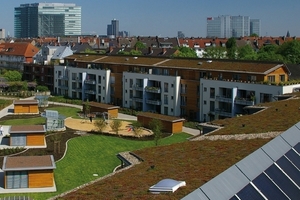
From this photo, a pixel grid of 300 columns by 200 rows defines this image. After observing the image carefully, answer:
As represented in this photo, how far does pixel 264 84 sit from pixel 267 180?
33558 millimetres

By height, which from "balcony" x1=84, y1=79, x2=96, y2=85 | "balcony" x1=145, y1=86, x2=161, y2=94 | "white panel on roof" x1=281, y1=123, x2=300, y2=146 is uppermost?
"white panel on roof" x1=281, y1=123, x2=300, y2=146

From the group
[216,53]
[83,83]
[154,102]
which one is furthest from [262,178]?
[216,53]

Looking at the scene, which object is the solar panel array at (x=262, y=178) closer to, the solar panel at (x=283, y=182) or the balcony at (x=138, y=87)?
the solar panel at (x=283, y=182)

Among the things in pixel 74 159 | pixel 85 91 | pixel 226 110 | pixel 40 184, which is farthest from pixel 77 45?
pixel 40 184

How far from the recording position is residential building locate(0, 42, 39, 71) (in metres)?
88.8

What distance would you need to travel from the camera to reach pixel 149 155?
17.9m

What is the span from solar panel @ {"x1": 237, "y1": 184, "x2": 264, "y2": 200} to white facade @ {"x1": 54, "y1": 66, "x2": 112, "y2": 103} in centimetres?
5153

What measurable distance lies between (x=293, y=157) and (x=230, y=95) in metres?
34.0

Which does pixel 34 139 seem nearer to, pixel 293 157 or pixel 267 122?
pixel 267 122

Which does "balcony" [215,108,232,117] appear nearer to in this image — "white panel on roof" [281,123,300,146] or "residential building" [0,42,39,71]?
"white panel on roof" [281,123,300,146]

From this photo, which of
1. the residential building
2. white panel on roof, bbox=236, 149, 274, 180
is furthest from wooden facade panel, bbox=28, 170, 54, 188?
the residential building

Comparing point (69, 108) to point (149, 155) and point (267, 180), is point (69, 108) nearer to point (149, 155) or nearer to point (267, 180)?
point (149, 155)

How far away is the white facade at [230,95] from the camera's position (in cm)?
4256

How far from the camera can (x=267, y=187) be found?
9828 mm
